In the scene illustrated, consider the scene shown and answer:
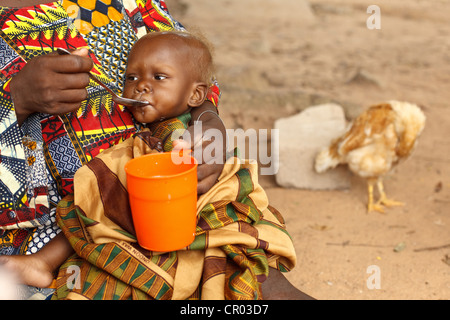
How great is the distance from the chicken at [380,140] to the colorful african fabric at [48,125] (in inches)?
85.4

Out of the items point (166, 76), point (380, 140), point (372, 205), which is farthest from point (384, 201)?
point (166, 76)

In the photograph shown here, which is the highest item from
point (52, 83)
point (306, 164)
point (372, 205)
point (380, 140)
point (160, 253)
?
point (52, 83)

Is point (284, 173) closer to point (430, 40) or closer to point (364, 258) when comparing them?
point (364, 258)

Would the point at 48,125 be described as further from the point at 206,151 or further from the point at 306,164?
the point at 306,164

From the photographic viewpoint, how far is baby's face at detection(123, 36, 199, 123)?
5.47 feet

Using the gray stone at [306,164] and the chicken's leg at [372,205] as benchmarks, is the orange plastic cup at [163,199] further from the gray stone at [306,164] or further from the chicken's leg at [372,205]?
the gray stone at [306,164]

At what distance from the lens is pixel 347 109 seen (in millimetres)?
5039

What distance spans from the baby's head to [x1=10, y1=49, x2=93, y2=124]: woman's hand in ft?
1.03

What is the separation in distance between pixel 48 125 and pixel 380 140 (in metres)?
2.49

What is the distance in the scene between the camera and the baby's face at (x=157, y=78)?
5.47 ft

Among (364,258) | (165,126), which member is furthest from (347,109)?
(165,126)

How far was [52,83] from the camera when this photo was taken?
131 centimetres

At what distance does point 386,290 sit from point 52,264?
188 cm

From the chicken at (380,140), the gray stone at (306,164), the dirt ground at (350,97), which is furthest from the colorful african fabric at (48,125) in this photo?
the gray stone at (306,164)
